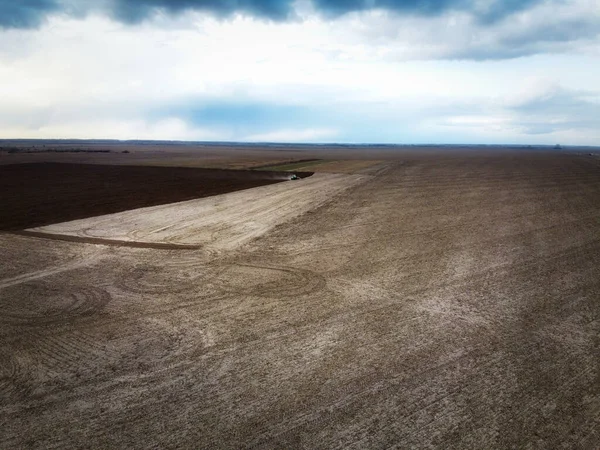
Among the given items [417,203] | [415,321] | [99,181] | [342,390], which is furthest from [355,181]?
[342,390]

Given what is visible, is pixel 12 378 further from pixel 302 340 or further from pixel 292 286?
pixel 292 286

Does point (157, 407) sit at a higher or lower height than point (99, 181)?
lower

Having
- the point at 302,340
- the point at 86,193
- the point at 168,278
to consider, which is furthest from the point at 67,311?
the point at 86,193

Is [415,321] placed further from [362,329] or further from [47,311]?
[47,311]

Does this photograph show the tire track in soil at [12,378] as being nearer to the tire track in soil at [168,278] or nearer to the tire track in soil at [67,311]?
the tire track in soil at [67,311]

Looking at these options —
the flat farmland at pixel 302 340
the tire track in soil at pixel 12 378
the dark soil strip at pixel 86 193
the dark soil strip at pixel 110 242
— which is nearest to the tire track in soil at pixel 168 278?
the flat farmland at pixel 302 340
